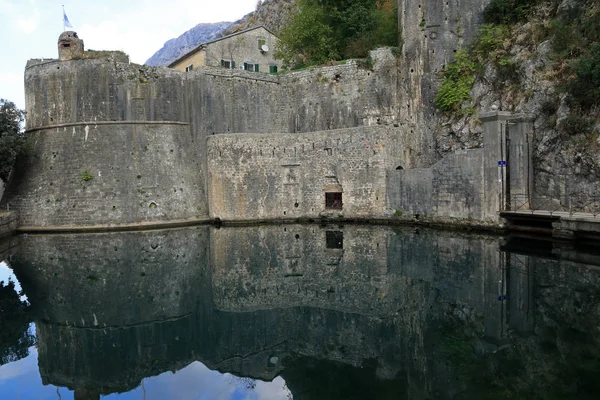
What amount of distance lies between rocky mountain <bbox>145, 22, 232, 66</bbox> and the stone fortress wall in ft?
394

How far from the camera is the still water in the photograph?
662cm

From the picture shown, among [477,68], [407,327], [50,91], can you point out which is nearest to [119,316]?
[407,327]

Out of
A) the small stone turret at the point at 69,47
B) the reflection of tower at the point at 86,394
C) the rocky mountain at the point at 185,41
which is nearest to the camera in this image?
the reflection of tower at the point at 86,394

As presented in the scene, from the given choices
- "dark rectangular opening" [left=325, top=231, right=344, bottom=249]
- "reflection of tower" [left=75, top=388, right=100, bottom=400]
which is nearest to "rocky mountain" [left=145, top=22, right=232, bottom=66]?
"dark rectangular opening" [left=325, top=231, right=344, bottom=249]

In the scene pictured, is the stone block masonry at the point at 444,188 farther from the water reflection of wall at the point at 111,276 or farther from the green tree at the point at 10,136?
the green tree at the point at 10,136

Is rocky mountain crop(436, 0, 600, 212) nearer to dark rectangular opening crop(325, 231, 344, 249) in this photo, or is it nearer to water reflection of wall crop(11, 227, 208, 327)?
dark rectangular opening crop(325, 231, 344, 249)

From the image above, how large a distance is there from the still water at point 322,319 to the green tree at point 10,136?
653cm

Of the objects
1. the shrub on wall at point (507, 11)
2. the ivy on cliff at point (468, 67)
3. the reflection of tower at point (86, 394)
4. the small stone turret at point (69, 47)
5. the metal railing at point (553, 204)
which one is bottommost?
the reflection of tower at point (86, 394)

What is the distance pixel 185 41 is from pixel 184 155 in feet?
470

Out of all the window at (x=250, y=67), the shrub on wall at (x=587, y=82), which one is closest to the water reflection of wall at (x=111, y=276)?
the shrub on wall at (x=587, y=82)

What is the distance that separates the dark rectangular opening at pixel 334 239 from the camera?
52.3 ft

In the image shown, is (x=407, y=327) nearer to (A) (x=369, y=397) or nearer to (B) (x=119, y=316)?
(A) (x=369, y=397)

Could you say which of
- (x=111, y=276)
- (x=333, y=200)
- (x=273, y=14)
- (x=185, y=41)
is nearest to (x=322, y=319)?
(x=111, y=276)

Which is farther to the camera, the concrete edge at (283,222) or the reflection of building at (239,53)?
the reflection of building at (239,53)
